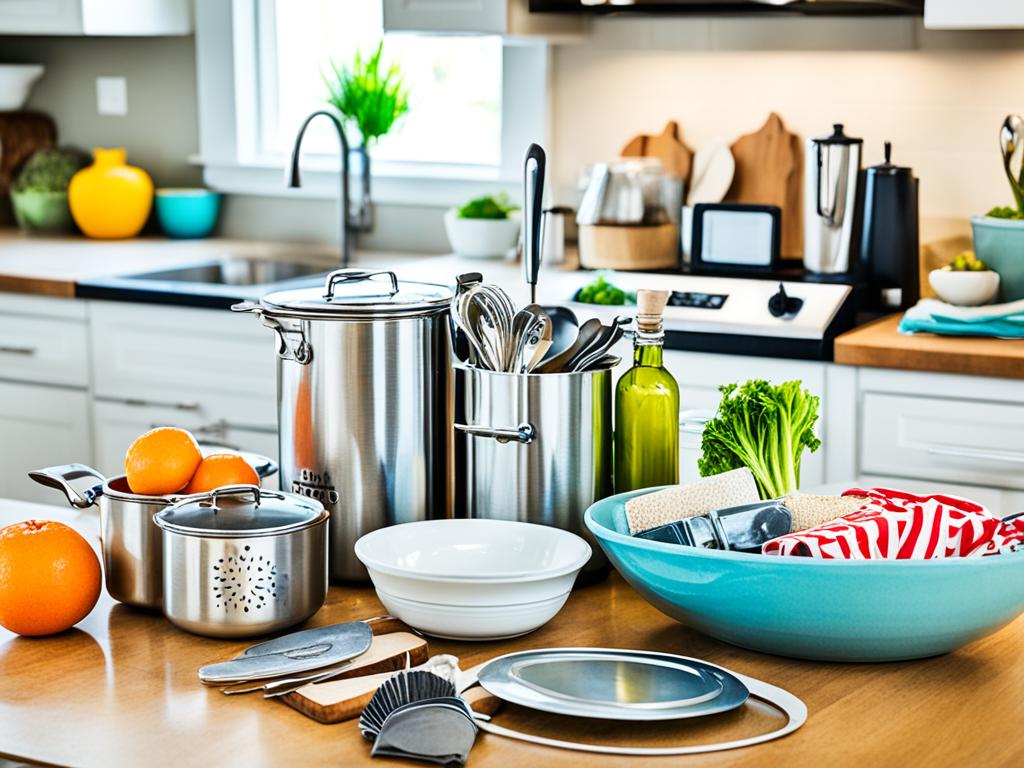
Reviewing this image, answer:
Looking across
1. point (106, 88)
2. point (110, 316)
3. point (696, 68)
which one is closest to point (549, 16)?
point (696, 68)

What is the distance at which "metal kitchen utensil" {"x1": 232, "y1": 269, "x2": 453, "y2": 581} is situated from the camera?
1.43m

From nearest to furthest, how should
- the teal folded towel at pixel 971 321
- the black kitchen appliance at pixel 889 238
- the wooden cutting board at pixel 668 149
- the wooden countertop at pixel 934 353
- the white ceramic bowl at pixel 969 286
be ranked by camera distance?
the wooden countertop at pixel 934 353 < the teal folded towel at pixel 971 321 < the white ceramic bowl at pixel 969 286 < the black kitchen appliance at pixel 889 238 < the wooden cutting board at pixel 668 149

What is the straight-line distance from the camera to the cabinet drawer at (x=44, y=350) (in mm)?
3455

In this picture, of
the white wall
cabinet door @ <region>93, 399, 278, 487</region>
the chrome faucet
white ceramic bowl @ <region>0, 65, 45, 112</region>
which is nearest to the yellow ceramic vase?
white ceramic bowl @ <region>0, 65, 45, 112</region>

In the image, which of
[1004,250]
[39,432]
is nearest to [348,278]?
[1004,250]

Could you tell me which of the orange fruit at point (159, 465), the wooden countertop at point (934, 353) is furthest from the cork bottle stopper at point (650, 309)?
the wooden countertop at point (934, 353)

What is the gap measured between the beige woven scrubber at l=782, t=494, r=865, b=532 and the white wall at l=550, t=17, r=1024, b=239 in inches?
78.3

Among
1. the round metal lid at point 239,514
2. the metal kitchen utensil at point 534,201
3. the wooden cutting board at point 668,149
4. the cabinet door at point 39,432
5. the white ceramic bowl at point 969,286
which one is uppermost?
the wooden cutting board at point 668,149

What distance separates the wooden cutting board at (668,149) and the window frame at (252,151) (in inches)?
13.4

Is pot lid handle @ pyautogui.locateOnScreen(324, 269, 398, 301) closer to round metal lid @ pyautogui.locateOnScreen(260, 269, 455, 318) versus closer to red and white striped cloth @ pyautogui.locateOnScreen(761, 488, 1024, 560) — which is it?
round metal lid @ pyautogui.locateOnScreen(260, 269, 455, 318)

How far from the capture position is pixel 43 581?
1315mm

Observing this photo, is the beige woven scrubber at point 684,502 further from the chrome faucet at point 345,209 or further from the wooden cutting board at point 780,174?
the chrome faucet at point 345,209

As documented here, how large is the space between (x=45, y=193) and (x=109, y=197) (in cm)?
26

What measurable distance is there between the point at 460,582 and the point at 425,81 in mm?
2875
